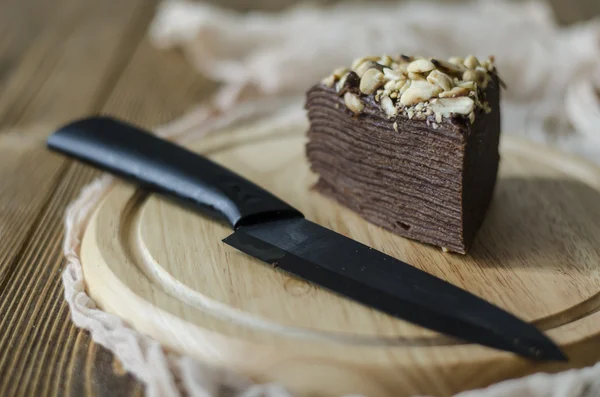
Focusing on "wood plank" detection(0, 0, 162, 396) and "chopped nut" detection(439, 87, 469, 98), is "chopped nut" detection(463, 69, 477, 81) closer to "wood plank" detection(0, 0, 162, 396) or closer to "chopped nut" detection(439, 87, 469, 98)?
"chopped nut" detection(439, 87, 469, 98)

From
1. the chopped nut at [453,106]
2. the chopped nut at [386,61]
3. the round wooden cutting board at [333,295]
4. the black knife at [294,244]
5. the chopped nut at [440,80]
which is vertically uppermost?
the chopped nut at [440,80]

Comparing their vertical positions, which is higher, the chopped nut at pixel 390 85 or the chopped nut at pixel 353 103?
the chopped nut at pixel 390 85

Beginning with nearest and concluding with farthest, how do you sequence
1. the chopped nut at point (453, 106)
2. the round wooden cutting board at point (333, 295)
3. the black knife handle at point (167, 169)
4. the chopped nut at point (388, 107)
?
the round wooden cutting board at point (333, 295) < the chopped nut at point (453, 106) < the chopped nut at point (388, 107) < the black knife handle at point (167, 169)

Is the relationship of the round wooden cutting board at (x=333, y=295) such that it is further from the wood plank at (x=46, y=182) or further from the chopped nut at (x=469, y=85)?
the chopped nut at (x=469, y=85)

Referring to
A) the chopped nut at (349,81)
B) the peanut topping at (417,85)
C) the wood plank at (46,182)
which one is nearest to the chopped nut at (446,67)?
the peanut topping at (417,85)

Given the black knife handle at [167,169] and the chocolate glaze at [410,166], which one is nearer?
the chocolate glaze at [410,166]

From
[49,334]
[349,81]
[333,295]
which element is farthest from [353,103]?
[49,334]

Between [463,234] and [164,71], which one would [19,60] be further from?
[463,234]
